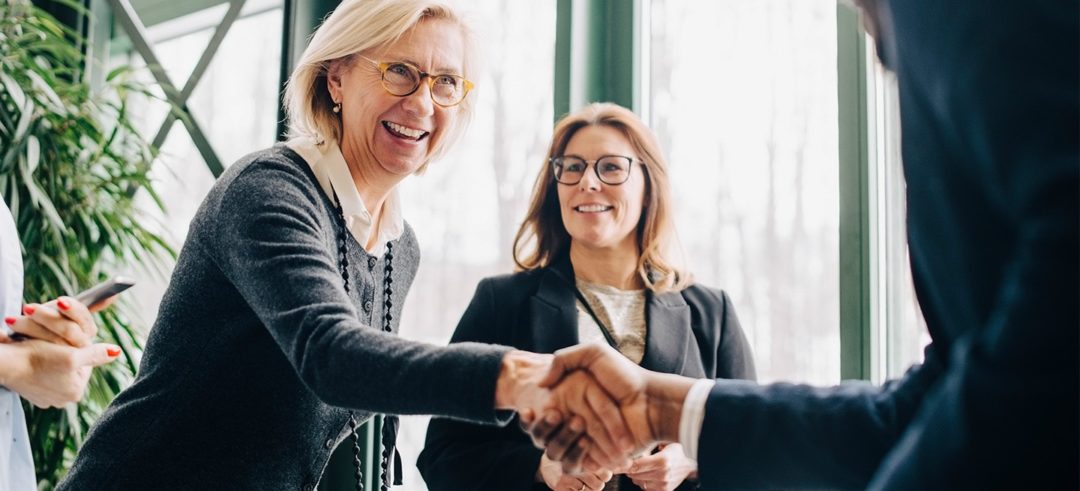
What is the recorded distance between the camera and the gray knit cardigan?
1.20m

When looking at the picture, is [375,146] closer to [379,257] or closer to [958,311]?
[379,257]

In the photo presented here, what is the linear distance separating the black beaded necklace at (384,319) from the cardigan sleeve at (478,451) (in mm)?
296

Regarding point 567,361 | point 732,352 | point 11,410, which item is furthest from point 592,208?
point 11,410

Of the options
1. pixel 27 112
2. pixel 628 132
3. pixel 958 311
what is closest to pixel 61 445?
pixel 27 112

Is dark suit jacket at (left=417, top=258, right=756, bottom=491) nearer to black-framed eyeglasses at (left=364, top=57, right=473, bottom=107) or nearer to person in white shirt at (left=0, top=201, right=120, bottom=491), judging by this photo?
black-framed eyeglasses at (left=364, top=57, right=473, bottom=107)

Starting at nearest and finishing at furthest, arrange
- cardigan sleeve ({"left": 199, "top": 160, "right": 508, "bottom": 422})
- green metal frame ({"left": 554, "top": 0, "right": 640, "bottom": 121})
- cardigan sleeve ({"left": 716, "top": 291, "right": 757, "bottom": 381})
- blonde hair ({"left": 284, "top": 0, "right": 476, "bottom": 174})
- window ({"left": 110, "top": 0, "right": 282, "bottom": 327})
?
1. cardigan sleeve ({"left": 199, "top": 160, "right": 508, "bottom": 422})
2. blonde hair ({"left": 284, "top": 0, "right": 476, "bottom": 174})
3. cardigan sleeve ({"left": 716, "top": 291, "right": 757, "bottom": 381})
4. green metal frame ({"left": 554, "top": 0, "right": 640, "bottom": 121})
5. window ({"left": 110, "top": 0, "right": 282, "bottom": 327})

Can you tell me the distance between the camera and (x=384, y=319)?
5.26 feet

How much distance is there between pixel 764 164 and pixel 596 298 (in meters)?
0.62

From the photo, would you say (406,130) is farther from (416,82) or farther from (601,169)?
(601,169)

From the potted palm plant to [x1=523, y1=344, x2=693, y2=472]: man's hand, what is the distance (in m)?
1.84

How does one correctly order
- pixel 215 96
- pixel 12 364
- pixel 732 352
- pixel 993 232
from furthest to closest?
pixel 215 96, pixel 732 352, pixel 12 364, pixel 993 232

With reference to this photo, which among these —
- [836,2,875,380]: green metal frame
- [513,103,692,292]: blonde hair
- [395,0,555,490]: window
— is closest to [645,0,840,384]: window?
[836,2,875,380]: green metal frame

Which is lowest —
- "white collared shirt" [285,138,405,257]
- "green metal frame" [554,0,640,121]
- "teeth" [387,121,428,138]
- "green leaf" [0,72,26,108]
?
"white collared shirt" [285,138,405,257]

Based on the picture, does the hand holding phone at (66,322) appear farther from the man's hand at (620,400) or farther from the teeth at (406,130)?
the man's hand at (620,400)
